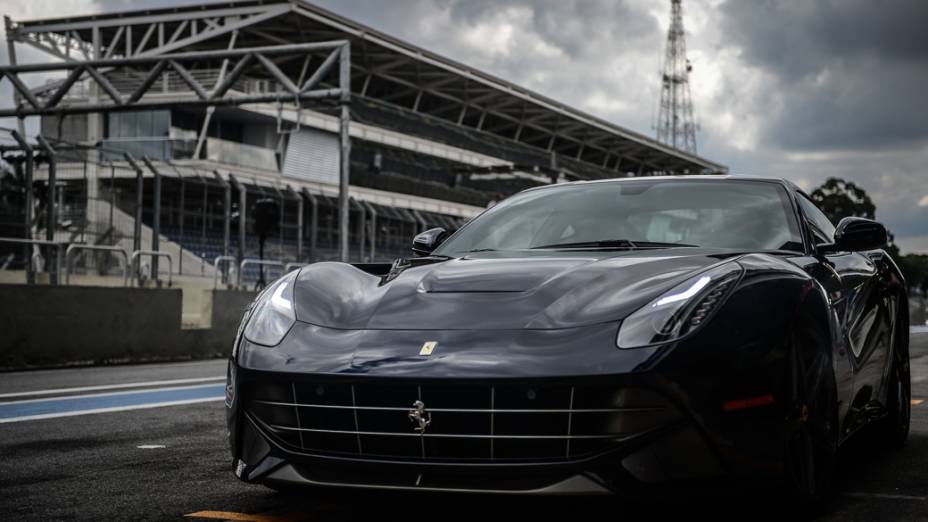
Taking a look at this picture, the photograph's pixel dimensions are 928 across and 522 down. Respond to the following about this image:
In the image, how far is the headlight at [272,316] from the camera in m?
3.83

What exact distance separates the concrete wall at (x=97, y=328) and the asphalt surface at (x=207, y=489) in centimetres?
488

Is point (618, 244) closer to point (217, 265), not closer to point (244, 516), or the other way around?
point (244, 516)

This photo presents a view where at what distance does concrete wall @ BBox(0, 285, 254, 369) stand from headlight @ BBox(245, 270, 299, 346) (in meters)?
9.15

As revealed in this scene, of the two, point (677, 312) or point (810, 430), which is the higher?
point (677, 312)

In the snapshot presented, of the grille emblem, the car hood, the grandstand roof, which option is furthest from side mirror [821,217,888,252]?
the grandstand roof

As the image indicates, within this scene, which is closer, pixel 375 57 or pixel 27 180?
pixel 27 180

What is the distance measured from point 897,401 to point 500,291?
2.88 metres

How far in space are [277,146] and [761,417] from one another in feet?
140

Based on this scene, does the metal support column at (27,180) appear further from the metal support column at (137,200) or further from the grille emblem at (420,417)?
the grille emblem at (420,417)

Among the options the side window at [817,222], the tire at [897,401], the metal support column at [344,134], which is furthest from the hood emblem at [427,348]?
the metal support column at [344,134]

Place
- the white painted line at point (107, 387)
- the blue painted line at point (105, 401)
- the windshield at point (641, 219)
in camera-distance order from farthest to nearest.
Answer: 1. the white painted line at point (107, 387)
2. the blue painted line at point (105, 401)
3. the windshield at point (641, 219)

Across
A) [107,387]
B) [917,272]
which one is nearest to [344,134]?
[107,387]

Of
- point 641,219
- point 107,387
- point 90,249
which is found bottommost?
point 107,387

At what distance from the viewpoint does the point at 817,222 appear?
5395mm
